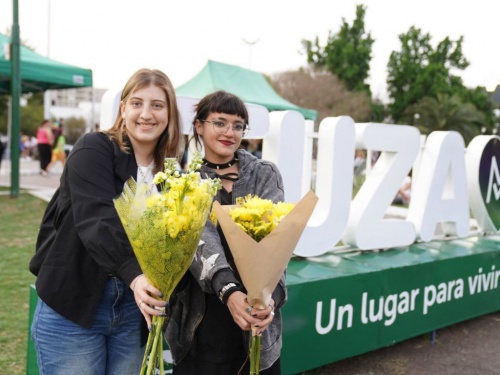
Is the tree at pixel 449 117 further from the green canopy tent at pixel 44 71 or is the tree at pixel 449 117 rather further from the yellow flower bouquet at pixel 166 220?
the yellow flower bouquet at pixel 166 220

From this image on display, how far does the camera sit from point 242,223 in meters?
1.59

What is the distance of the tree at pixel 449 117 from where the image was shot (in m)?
27.7

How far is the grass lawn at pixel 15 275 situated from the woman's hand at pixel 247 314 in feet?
7.33

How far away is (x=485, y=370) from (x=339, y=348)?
50.8 inches

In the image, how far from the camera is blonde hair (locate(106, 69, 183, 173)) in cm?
179

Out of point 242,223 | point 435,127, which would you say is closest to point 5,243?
point 242,223

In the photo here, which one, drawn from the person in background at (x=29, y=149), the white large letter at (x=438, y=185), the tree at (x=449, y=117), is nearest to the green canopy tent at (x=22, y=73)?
the white large letter at (x=438, y=185)

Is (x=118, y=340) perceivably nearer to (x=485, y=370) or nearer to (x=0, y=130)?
(x=485, y=370)

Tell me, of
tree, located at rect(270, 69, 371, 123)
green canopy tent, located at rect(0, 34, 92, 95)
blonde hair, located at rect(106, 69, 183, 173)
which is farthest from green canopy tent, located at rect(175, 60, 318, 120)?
tree, located at rect(270, 69, 371, 123)

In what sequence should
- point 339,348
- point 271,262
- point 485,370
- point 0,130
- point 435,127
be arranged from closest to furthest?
point 271,262, point 339,348, point 485,370, point 435,127, point 0,130

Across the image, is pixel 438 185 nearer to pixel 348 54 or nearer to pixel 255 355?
pixel 255 355

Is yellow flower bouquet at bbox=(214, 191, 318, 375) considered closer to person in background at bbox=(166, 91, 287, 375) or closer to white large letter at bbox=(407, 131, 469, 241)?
person in background at bbox=(166, 91, 287, 375)

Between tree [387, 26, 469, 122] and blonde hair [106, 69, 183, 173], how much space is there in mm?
36109

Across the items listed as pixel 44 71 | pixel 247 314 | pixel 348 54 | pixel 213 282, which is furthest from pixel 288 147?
pixel 348 54
